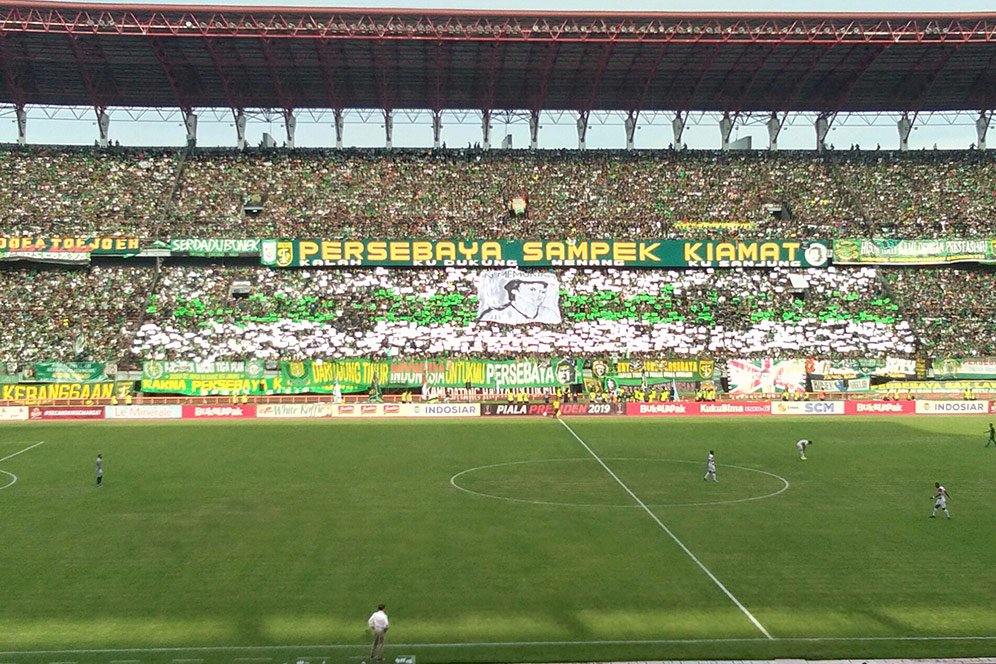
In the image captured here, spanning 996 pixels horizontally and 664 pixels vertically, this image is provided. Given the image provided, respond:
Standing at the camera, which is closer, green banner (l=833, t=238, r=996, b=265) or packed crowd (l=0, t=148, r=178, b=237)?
packed crowd (l=0, t=148, r=178, b=237)

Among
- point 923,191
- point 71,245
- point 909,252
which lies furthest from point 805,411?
point 71,245

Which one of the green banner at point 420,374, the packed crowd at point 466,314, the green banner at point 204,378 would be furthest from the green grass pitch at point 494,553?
the packed crowd at point 466,314

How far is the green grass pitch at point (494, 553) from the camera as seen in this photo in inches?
789

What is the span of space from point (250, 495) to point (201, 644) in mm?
14534

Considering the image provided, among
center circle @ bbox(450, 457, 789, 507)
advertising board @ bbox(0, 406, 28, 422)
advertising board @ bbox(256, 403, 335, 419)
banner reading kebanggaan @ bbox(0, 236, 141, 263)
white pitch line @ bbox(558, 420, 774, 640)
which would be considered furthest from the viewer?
banner reading kebanggaan @ bbox(0, 236, 141, 263)

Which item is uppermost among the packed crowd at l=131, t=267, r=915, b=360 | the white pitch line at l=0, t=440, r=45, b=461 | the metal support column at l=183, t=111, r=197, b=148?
the metal support column at l=183, t=111, r=197, b=148

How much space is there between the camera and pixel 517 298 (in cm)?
7369

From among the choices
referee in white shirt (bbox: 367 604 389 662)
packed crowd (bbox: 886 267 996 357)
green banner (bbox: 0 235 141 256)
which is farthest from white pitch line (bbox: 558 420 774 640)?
green banner (bbox: 0 235 141 256)

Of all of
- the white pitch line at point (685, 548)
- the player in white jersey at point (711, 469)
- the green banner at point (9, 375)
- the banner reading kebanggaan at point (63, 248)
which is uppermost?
the banner reading kebanggaan at point (63, 248)

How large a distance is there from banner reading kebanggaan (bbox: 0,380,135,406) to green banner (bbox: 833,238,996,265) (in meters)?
54.9

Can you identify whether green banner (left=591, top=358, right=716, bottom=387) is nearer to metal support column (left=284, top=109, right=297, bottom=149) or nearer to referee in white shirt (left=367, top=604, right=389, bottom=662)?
metal support column (left=284, top=109, right=297, bottom=149)

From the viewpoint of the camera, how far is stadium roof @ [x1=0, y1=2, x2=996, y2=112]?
72438 millimetres

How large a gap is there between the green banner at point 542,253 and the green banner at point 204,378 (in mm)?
13053

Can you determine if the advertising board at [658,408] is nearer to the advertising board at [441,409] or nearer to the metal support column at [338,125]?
the advertising board at [441,409]
